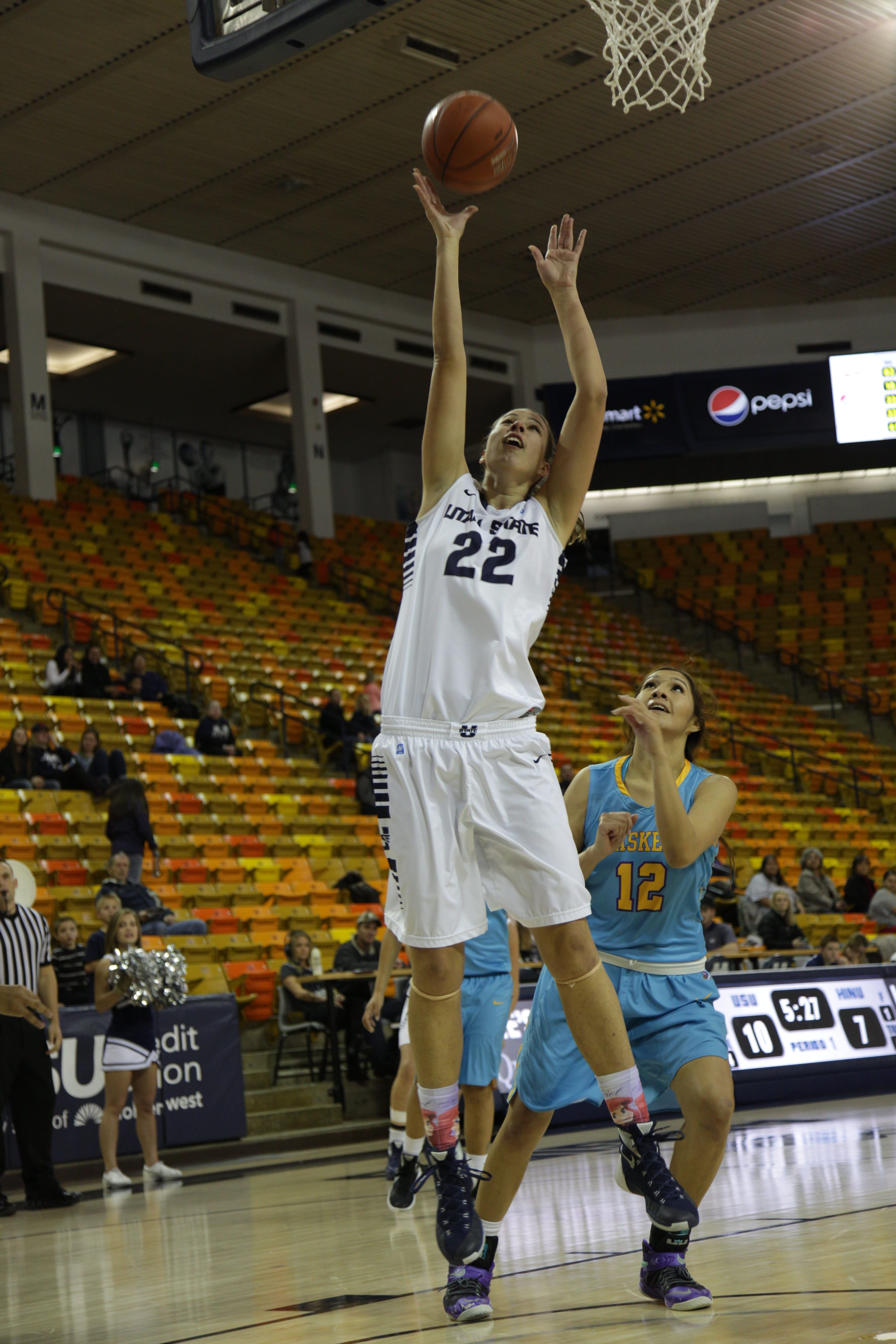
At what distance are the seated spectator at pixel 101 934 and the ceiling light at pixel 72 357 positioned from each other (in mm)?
16985

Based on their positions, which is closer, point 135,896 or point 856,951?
point 135,896

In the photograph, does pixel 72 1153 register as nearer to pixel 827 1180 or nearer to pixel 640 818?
pixel 827 1180

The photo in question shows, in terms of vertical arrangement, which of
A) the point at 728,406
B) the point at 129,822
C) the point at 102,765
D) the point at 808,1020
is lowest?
the point at 808,1020

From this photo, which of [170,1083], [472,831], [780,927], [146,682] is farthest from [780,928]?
[472,831]

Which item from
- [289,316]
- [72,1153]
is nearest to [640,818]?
[72,1153]

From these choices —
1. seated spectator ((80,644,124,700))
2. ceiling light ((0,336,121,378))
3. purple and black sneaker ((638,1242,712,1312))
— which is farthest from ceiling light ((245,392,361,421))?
purple and black sneaker ((638,1242,712,1312))

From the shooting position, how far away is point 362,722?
1767cm

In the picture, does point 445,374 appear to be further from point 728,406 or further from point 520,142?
point 728,406

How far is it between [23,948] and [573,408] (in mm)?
5506

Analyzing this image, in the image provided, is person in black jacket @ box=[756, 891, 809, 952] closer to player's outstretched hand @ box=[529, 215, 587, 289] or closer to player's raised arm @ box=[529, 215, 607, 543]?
player's raised arm @ box=[529, 215, 607, 543]

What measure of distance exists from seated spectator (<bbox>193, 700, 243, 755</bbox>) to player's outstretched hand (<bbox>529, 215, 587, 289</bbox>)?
493 inches

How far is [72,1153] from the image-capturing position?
967 cm

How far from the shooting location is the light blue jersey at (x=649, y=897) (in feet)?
13.3

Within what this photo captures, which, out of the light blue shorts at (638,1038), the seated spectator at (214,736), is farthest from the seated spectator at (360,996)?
the light blue shorts at (638,1038)
